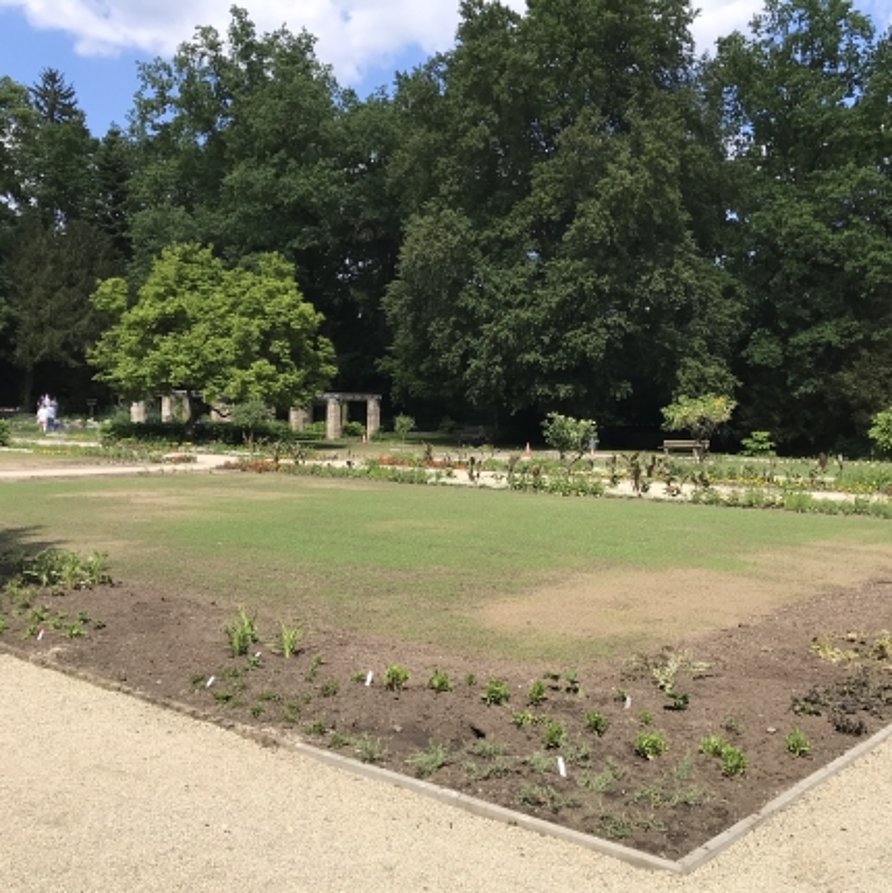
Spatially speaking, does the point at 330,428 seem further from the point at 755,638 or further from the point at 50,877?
the point at 50,877

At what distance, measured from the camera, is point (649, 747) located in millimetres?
5070

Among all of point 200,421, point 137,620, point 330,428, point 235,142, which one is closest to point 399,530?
point 137,620

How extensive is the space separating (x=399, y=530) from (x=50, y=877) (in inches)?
397

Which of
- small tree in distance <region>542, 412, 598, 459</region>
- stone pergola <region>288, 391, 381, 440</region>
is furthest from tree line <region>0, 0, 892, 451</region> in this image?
small tree in distance <region>542, 412, 598, 459</region>

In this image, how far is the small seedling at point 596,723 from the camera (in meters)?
5.41

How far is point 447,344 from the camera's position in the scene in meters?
39.9

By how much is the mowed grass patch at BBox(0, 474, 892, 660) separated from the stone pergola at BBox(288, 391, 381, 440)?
2254 centimetres

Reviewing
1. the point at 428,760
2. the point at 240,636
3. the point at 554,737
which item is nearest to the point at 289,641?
the point at 240,636

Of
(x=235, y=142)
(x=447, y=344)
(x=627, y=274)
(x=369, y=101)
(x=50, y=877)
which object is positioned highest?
(x=369, y=101)

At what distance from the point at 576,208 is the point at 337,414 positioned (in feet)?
44.6

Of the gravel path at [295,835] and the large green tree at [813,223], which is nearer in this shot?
the gravel path at [295,835]

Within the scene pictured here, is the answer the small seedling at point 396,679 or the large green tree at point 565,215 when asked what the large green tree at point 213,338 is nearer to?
the large green tree at point 565,215

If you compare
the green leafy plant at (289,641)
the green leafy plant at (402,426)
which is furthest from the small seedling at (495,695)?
the green leafy plant at (402,426)

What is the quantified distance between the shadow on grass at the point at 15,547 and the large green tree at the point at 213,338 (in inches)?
821
